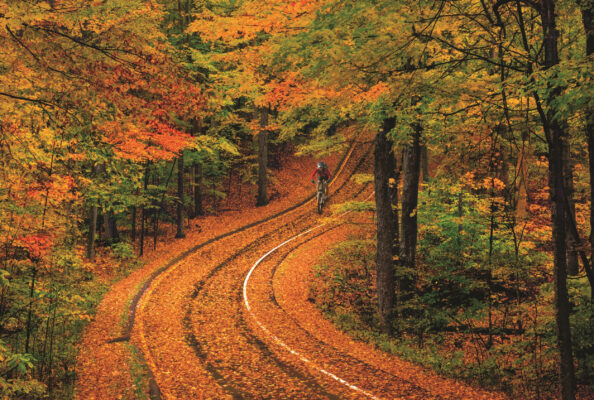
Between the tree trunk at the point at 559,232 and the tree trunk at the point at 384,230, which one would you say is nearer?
the tree trunk at the point at 559,232

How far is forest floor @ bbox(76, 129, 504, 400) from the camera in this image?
8.10 m

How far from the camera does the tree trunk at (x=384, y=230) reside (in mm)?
11391

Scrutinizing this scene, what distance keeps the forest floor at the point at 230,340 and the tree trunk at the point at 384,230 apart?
4.91 feet

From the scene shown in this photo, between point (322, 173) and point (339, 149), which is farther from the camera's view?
point (322, 173)

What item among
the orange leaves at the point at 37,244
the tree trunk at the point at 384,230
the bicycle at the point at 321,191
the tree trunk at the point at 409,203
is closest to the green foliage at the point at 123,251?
the bicycle at the point at 321,191

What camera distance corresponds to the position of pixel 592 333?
23.0ft

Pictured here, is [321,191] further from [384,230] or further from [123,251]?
[384,230]

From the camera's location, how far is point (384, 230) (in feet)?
38.2

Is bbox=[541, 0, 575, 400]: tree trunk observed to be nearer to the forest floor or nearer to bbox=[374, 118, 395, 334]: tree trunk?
the forest floor

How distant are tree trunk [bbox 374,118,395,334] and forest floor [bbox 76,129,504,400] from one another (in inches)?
58.9

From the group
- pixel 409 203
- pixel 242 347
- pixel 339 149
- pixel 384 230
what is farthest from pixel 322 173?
pixel 242 347

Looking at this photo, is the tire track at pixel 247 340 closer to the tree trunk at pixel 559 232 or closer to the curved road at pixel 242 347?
the curved road at pixel 242 347

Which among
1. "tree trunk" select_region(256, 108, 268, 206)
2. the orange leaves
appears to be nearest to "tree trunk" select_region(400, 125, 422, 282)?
the orange leaves

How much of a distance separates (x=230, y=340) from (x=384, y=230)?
5166 mm
